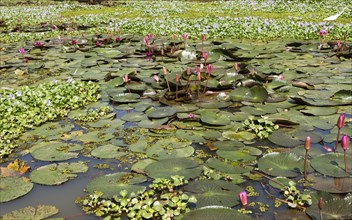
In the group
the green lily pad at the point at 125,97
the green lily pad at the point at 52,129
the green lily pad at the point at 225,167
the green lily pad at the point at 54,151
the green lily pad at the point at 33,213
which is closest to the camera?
the green lily pad at the point at 33,213

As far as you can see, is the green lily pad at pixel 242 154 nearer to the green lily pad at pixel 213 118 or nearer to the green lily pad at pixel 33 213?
the green lily pad at pixel 213 118

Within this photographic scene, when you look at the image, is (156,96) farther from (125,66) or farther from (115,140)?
(125,66)

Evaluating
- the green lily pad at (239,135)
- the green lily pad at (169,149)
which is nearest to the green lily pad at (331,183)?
the green lily pad at (239,135)

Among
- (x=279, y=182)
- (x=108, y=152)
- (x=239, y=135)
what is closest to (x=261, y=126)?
(x=239, y=135)

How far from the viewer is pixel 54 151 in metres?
3.22

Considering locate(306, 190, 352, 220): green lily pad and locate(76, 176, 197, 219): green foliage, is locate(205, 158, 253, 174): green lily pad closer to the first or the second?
locate(76, 176, 197, 219): green foliage

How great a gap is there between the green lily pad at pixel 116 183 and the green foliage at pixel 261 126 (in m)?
1.34

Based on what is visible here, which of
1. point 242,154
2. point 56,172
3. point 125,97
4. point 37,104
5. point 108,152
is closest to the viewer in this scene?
point 56,172

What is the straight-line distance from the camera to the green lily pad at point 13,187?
2.53 metres

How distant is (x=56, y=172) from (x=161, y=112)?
1.45m

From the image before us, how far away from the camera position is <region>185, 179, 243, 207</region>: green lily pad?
7.79 ft

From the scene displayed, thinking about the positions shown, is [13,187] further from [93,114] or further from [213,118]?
[213,118]

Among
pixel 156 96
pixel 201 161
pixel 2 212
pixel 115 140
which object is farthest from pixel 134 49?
pixel 2 212

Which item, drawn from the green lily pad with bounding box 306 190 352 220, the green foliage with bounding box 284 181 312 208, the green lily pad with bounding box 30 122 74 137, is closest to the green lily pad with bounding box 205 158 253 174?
the green foliage with bounding box 284 181 312 208
